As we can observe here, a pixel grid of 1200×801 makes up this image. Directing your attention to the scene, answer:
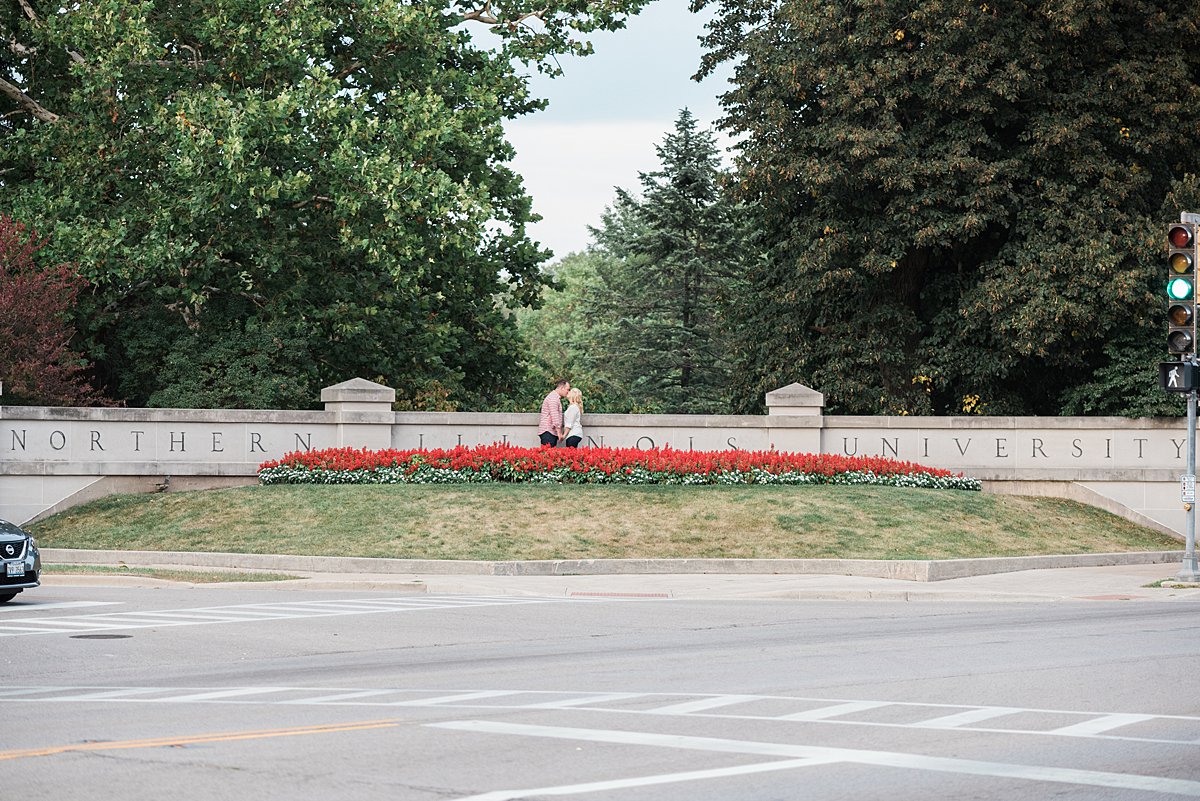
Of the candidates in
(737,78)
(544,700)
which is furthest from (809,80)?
(544,700)

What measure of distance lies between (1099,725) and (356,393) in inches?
797

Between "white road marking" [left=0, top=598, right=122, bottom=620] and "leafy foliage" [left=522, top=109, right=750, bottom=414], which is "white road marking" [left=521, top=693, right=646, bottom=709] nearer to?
"white road marking" [left=0, top=598, right=122, bottom=620]

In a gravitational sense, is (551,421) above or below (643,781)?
above

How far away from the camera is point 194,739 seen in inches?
349

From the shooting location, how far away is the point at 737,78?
38.8 meters

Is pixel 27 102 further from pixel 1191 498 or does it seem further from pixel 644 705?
pixel 644 705

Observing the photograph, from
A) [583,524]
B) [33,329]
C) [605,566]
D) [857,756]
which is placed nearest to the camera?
[857,756]

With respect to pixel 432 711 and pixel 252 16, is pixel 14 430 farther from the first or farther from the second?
pixel 432 711

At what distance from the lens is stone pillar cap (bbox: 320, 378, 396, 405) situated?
28.0 meters

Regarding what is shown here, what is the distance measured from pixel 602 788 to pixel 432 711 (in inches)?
112

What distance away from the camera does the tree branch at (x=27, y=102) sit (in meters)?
33.0

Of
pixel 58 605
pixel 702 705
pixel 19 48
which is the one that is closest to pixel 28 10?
pixel 19 48

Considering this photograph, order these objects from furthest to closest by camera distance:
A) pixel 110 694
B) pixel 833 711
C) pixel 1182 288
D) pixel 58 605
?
1. pixel 1182 288
2. pixel 58 605
3. pixel 110 694
4. pixel 833 711

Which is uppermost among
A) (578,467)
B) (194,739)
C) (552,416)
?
(552,416)
